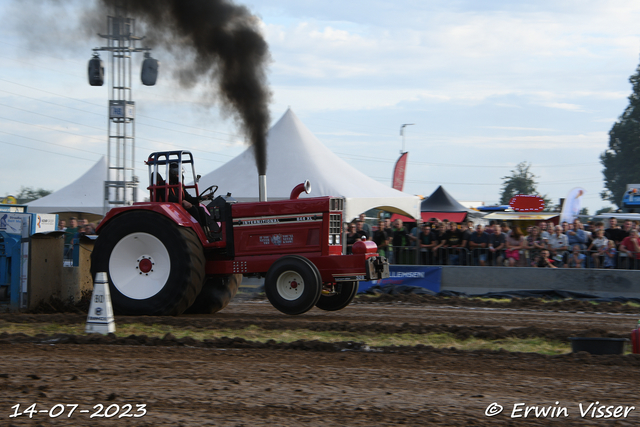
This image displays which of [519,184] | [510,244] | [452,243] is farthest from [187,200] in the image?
[519,184]

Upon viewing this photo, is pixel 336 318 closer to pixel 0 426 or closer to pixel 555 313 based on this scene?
pixel 555 313

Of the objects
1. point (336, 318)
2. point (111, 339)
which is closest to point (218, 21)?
point (336, 318)

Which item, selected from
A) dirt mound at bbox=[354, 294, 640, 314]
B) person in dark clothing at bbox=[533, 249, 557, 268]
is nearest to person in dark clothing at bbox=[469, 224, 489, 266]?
person in dark clothing at bbox=[533, 249, 557, 268]

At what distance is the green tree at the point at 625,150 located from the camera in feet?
194

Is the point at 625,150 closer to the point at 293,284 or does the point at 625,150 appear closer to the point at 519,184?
the point at 519,184

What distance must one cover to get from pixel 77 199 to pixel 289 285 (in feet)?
53.1

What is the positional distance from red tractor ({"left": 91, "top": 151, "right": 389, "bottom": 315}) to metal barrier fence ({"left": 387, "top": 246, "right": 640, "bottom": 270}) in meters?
4.84

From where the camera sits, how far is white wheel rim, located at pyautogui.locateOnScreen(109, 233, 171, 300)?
27.8 ft

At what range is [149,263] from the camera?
8531mm

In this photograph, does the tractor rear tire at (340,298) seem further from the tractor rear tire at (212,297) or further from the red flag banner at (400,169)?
the red flag banner at (400,169)

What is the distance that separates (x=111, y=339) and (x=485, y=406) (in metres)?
3.92

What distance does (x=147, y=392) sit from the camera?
4570mm

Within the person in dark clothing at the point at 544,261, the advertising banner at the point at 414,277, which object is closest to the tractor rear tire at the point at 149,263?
the advertising banner at the point at 414,277

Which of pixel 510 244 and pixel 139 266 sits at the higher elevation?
pixel 510 244
